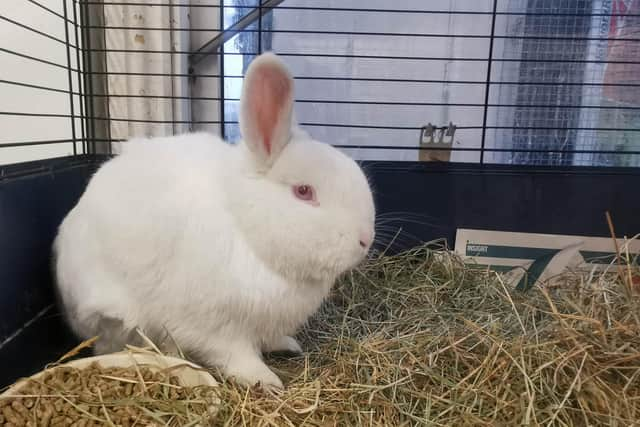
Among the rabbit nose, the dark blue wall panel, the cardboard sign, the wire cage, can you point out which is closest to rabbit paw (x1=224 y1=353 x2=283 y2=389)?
the rabbit nose

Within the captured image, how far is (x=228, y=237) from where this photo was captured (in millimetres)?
1381

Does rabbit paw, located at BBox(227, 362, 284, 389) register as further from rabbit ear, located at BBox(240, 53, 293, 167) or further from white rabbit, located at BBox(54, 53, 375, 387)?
rabbit ear, located at BBox(240, 53, 293, 167)

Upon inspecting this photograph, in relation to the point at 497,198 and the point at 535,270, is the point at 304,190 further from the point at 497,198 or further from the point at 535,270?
the point at 535,270

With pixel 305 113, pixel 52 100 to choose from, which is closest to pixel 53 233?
pixel 52 100

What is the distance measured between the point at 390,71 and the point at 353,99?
27cm

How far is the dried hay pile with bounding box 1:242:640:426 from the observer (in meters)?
1.19

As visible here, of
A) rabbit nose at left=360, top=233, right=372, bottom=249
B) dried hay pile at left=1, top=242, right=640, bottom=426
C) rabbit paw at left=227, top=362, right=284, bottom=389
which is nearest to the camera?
dried hay pile at left=1, top=242, right=640, bottom=426

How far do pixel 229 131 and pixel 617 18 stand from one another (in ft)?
7.18

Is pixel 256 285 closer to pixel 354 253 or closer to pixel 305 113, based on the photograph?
pixel 354 253

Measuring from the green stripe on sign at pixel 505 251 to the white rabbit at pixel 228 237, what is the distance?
1110mm

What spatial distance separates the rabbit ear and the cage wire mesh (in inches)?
43.5

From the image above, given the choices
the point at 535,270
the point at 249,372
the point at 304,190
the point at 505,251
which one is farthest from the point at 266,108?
the point at 535,270

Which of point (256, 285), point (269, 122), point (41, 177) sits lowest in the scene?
point (256, 285)

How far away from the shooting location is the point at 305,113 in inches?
109
